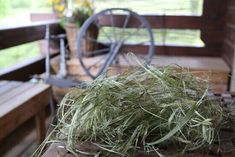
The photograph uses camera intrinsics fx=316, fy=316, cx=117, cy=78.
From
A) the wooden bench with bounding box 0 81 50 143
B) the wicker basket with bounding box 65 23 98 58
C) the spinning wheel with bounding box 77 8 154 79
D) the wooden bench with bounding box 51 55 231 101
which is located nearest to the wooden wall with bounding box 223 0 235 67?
the wooden bench with bounding box 51 55 231 101

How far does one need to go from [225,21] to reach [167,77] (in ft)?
8.23

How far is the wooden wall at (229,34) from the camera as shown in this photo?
273 cm

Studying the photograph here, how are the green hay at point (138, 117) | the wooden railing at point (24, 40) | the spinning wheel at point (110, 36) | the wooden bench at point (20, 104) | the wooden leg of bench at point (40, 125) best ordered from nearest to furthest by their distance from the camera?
the green hay at point (138, 117) < the wooden bench at point (20, 104) < the wooden leg of bench at point (40, 125) < the wooden railing at point (24, 40) < the spinning wheel at point (110, 36)

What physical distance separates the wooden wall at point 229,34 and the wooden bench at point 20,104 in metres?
1.60

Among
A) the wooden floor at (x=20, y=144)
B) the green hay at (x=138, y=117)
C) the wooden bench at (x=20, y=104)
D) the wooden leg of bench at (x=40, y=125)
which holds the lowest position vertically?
the wooden floor at (x=20, y=144)

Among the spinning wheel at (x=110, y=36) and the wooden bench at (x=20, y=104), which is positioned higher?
the spinning wheel at (x=110, y=36)

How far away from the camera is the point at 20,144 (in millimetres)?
2285

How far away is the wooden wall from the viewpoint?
273cm

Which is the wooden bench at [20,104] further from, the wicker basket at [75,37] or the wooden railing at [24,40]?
the wicker basket at [75,37]

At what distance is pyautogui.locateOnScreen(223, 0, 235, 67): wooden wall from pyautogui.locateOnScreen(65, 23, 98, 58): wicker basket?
1.23 meters

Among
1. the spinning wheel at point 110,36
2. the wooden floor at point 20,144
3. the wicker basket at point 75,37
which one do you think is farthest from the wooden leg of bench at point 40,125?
the wicker basket at point 75,37

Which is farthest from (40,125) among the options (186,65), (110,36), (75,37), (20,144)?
(110,36)

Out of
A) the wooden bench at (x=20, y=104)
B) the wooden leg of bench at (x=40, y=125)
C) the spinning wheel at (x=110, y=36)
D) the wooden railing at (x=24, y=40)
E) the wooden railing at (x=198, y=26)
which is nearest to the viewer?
the wooden bench at (x=20, y=104)

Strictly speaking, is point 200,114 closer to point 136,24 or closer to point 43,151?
point 43,151
